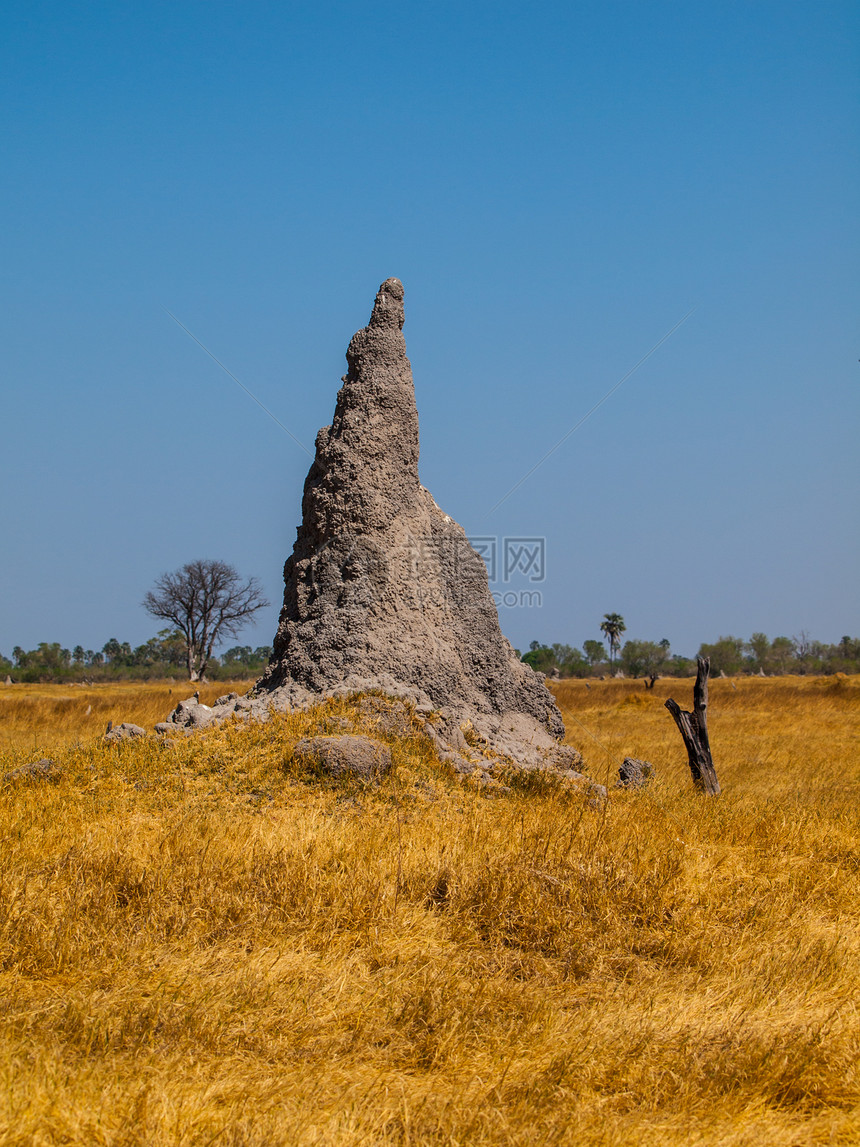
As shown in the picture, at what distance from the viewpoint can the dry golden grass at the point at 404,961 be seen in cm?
315

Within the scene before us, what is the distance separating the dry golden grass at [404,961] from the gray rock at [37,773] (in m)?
0.09

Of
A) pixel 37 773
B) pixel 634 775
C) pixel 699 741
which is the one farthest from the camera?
pixel 699 741

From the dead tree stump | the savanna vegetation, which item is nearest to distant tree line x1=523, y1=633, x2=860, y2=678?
the savanna vegetation

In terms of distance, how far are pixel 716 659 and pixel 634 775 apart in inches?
2107

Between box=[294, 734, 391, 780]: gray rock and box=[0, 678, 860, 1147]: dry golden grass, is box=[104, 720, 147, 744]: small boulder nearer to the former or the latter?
box=[0, 678, 860, 1147]: dry golden grass

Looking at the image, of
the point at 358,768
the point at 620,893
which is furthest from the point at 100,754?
the point at 620,893

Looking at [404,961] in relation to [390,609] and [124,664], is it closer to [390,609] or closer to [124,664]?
[390,609]

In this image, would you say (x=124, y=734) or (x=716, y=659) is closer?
(x=124, y=734)

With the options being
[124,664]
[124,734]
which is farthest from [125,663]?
[124,734]

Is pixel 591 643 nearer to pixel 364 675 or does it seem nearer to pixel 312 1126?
pixel 364 675

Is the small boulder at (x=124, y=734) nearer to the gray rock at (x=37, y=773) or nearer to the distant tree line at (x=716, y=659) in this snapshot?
the gray rock at (x=37, y=773)

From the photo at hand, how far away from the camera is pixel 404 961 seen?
14.3ft

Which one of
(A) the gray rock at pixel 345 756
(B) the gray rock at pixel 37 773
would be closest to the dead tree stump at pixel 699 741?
(A) the gray rock at pixel 345 756

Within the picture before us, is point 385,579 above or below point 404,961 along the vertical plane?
above
